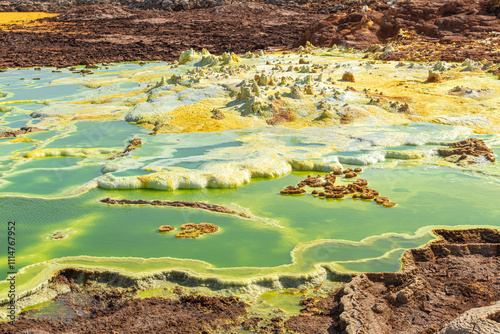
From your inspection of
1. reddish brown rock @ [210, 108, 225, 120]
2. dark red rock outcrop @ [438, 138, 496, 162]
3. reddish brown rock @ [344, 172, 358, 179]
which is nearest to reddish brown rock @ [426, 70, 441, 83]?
dark red rock outcrop @ [438, 138, 496, 162]

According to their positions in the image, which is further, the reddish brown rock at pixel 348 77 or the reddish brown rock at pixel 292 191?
the reddish brown rock at pixel 348 77

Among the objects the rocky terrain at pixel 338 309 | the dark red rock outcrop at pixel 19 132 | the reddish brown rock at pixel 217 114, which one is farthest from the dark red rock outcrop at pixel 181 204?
the dark red rock outcrop at pixel 19 132

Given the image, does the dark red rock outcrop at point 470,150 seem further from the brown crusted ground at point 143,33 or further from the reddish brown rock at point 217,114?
the brown crusted ground at point 143,33

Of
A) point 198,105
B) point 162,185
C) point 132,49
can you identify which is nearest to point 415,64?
point 198,105

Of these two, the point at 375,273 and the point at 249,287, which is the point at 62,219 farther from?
the point at 375,273

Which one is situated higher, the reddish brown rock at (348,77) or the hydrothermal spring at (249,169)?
the reddish brown rock at (348,77)

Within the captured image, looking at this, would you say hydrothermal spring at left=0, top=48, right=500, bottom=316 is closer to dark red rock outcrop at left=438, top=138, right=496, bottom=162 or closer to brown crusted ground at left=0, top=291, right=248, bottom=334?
dark red rock outcrop at left=438, top=138, right=496, bottom=162

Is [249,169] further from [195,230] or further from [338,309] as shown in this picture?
[338,309]

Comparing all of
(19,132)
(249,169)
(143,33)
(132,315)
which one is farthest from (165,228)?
(143,33)
